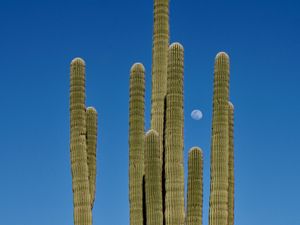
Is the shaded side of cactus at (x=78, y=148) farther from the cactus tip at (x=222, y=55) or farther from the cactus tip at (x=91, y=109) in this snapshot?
the cactus tip at (x=222, y=55)

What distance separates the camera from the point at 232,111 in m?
13.2

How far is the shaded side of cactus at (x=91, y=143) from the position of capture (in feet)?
42.9

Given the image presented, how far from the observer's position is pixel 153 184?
39.3ft

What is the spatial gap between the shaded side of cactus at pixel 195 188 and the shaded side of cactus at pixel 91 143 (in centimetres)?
208

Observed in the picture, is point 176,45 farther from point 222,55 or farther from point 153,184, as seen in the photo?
point 153,184

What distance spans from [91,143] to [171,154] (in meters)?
1.68

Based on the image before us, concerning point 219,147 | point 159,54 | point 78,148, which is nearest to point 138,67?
point 159,54

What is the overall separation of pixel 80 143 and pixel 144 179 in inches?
50.6

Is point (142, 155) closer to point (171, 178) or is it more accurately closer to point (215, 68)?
point (171, 178)

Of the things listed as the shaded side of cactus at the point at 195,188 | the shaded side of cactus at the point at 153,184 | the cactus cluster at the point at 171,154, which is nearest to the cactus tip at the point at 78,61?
the cactus cluster at the point at 171,154

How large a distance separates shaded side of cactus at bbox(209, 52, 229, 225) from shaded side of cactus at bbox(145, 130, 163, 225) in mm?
902

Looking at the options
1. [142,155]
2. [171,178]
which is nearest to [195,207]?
[171,178]

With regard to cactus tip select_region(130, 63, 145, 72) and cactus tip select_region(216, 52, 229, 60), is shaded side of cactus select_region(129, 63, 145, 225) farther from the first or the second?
cactus tip select_region(216, 52, 229, 60)

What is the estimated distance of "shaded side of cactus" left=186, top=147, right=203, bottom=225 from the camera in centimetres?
1178
